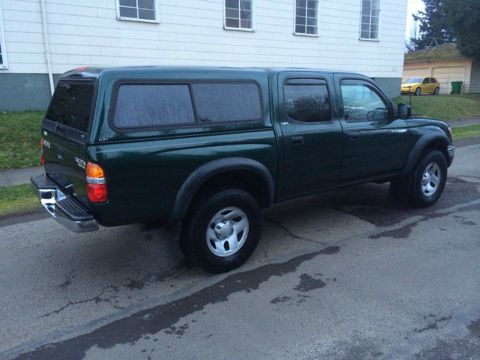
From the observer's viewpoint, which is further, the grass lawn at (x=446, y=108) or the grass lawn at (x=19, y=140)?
the grass lawn at (x=446, y=108)

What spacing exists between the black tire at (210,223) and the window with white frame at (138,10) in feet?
33.8

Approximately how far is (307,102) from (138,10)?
9918mm

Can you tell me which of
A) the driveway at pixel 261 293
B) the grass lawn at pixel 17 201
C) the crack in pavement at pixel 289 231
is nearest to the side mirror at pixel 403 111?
the driveway at pixel 261 293

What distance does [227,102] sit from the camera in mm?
4125

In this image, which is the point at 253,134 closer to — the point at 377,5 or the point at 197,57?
the point at 197,57

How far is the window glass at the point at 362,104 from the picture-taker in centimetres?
509

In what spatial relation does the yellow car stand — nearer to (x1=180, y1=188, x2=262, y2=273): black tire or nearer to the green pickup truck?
the green pickup truck

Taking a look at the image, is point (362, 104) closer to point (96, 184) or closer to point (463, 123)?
point (96, 184)

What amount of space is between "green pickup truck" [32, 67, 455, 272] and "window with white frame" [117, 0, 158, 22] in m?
9.28

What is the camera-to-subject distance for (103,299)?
12.3 ft

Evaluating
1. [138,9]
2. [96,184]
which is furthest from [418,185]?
[138,9]

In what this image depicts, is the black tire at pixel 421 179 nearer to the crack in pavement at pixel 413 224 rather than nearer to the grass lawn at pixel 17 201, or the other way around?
the crack in pavement at pixel 413 224

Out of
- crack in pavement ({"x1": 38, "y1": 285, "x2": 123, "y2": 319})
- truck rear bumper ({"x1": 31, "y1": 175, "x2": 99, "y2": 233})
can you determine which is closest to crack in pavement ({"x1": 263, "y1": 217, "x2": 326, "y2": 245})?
crack in pavement ({"x1": 38, "y1": 285, "x2": 123, "y2": 319})

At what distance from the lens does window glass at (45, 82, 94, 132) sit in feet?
11.8
